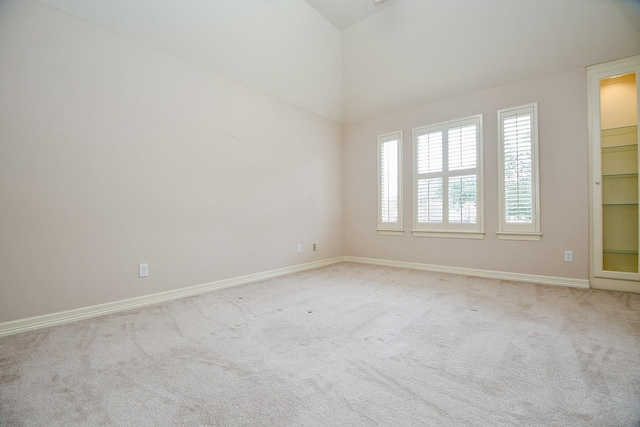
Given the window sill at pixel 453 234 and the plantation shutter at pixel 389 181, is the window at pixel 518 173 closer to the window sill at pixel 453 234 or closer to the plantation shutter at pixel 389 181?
the window sill at pixel 453 234

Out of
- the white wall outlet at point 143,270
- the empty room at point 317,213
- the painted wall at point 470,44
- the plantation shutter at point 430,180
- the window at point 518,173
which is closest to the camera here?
the empty room at point 317,213

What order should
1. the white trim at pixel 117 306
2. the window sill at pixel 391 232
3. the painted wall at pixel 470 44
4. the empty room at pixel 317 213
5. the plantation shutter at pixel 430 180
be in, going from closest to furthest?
1. the empty room at pixel 317 213
2. the white trim at pixel 117 306
3. the painted wall at pixel 470 44
4. the plantation shutter at pixel 430 180
5. the window sill at pixel 391 232

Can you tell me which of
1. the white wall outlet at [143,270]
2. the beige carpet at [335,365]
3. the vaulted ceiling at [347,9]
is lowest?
the beige carpet at [335,365]

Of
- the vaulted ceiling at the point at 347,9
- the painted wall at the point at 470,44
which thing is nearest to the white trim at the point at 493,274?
the painted wall at the point at 470,44

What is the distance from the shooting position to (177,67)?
118 inches

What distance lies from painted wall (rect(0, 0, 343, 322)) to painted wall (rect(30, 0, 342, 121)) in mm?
128

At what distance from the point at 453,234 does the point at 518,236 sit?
2.50ft

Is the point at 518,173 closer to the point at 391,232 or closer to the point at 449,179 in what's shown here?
the point at 449,179

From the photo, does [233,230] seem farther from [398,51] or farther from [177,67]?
[398,51]

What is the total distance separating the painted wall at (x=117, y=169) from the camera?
6.95 feet

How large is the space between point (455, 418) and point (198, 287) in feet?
8.97

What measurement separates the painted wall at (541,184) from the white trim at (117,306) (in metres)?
2.30

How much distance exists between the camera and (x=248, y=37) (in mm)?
3303

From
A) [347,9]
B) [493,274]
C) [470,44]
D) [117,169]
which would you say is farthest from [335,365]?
[347,9]
